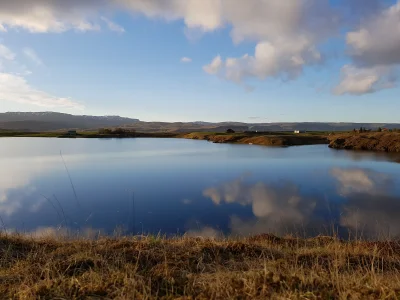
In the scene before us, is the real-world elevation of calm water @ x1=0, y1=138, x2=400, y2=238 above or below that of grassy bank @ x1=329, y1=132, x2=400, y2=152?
below

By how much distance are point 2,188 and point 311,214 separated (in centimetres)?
2164

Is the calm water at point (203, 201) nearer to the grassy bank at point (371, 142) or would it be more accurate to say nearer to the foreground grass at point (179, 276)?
the foreground grass at point (179, 276)

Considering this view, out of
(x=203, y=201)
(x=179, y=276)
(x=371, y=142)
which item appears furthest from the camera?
(x=371, y=142)

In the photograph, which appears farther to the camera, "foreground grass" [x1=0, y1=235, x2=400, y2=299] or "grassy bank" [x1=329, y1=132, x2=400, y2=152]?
"grassy bank" [x1=329, y1=132, x2=400, y2=152]

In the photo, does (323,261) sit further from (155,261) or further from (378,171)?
(378,171)

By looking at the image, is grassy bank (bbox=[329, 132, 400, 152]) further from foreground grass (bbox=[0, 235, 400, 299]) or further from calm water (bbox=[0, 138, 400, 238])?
foreground grass (bbox=[0, 235, 400, 299])

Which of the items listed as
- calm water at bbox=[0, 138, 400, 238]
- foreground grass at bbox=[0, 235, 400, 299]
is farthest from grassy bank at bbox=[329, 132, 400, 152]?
foreground grass at bbox=[0, 235, 400, 299]

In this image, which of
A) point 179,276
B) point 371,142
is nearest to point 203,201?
point 179,276

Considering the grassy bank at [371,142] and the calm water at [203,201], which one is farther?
the grassy bank at [371,142]

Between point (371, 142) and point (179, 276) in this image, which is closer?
point (179, 276)

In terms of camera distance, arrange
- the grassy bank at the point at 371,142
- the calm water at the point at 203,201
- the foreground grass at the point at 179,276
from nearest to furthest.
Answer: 1. the foreground grass at the point at 179,276
2. the calm water at the point at 203,201
3. the grassy bank at the point at 371,142

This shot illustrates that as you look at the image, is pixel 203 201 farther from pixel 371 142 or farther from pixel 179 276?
pixel 371 142

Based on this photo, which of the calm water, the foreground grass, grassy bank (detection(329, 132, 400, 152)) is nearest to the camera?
the foreground grass

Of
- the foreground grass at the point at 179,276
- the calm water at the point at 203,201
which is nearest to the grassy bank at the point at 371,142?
the calm water at the point at 203,201
